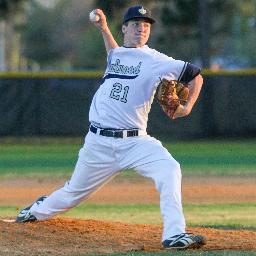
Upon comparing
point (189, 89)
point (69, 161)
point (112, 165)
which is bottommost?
point (69, 161)

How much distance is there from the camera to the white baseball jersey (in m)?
7.58

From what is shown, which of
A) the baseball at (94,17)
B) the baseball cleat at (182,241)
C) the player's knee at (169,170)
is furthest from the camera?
the baseball at (94,17)

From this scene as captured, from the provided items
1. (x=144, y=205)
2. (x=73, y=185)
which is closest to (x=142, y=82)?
(x=73, y=185)

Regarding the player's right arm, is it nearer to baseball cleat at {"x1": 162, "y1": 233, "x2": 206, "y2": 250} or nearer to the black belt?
the black belt

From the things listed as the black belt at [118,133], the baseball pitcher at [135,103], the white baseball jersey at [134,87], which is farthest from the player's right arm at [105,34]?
the black belt at [118,133]

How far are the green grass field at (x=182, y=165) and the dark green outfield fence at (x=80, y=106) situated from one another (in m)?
0.35

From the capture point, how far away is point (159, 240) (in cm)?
802

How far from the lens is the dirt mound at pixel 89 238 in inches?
295

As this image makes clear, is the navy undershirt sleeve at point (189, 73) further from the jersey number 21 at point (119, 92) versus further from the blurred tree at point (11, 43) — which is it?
the blurred tree at point (11, 43)

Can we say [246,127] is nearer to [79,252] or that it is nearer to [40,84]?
[40,84]

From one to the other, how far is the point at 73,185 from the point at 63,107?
1420cm

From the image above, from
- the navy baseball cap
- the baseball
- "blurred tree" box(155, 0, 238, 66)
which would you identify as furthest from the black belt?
"blurred tree" box(155, 0, 238, 66)

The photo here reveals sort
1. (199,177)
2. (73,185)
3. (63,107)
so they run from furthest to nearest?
(63,107) → (199,177) → (73,185)

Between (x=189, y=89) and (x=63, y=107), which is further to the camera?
(x=63, y=107)
